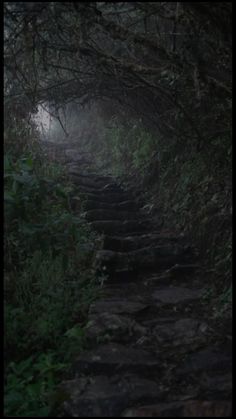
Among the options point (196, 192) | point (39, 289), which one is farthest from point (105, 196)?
point (39, 289)

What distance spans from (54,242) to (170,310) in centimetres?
180

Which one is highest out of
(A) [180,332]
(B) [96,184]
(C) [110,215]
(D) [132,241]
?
(B) [96,184]

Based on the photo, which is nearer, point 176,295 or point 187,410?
point 187,410

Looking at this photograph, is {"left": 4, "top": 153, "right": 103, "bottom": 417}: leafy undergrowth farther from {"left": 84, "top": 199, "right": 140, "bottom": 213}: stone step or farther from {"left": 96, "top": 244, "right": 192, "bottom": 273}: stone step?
{"left": 84, "top": 199, "right": 140, "bottom": 213}: stone step

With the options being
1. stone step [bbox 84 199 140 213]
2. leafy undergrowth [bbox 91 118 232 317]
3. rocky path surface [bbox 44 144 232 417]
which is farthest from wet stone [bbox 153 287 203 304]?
stone step [bbox 84 199 140 213]

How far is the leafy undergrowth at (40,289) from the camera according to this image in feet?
12.7

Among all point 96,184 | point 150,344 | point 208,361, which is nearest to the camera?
point 208,361

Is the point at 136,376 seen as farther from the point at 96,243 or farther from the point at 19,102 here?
the point at 19,102

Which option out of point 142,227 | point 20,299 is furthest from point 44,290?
point 142,227

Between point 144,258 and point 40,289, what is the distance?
1.71 metres

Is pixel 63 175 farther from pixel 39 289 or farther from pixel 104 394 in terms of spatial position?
pixel 104 394

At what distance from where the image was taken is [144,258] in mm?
6387

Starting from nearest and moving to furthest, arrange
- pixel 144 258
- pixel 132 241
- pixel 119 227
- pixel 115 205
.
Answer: pixel 144 258
pixel 132 241
pixel 119 227
pixel 115 205

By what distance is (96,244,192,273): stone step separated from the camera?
6136 mm
